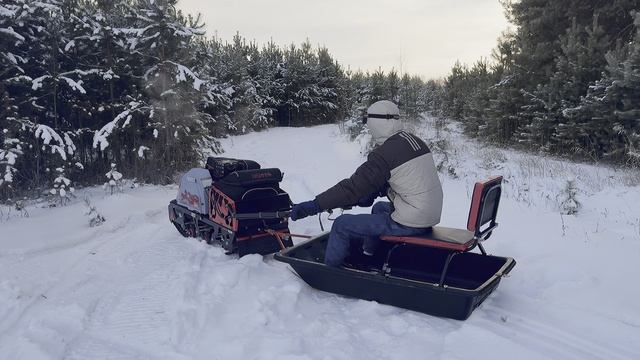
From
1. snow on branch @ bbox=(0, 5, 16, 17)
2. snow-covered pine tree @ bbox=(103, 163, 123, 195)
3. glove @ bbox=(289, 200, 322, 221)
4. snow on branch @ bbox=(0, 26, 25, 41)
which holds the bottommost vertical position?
snow-covered pine tree @ bbox=(103, 163, 123, 195)

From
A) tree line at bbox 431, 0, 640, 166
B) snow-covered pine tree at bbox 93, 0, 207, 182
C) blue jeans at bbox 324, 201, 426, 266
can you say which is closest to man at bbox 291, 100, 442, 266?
blue jeans at bbox 324, 201, 426, 266

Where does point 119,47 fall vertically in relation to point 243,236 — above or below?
above

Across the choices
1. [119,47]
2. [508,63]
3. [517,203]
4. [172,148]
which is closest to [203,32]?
[119,47]

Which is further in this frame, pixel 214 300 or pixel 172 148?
pixel 172 148

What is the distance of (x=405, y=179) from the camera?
3.99m

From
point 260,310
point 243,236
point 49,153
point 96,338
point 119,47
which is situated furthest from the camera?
point 119,47

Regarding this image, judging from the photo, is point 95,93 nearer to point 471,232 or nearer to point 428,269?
point 428,269

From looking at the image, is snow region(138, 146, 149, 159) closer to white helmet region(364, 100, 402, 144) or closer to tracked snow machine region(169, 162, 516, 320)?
tracked snow machine region(169, 162, 516, 320)

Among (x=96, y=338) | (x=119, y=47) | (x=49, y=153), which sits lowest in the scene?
(x=96, y=338)

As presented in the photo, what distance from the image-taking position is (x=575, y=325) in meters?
3.55

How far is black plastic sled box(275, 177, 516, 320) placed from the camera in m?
3.63

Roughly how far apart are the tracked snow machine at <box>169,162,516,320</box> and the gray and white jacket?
217 millimetres

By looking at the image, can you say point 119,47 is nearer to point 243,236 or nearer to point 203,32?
point 203,32

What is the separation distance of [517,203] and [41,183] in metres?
8.35
